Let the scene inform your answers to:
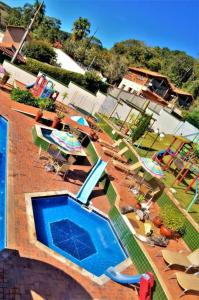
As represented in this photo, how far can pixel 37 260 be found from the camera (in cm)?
867

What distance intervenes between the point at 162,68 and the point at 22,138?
71472 millimetres

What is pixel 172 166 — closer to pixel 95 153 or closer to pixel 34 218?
pixel 95 153

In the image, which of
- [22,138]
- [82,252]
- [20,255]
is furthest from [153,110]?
[20,255]

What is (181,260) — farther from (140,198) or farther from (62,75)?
(62,75)

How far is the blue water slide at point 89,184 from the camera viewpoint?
538 inches

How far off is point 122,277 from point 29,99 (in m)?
18.0

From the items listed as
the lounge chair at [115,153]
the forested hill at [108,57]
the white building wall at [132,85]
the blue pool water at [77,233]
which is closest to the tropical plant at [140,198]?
the blue pool water at [77,233]

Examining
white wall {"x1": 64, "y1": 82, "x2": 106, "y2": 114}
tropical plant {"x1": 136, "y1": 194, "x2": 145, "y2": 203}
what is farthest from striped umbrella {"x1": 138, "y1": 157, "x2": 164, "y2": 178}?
white wall {"x1": 64, "y1": 82, "x2": 106, "y2": 114}

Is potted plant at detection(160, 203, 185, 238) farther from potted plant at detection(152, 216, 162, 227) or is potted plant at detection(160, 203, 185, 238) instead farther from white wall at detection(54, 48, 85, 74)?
white wall at detection(54, 48, 85, 74)

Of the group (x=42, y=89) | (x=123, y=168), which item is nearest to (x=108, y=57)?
(x=42, y=89)

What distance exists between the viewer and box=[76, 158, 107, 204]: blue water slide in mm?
13655

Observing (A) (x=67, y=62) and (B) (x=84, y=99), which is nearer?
(B) (x=84, y=99)

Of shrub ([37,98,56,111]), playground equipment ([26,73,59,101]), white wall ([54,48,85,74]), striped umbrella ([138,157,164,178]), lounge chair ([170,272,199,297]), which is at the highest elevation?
white wall ([54,48,85,74])

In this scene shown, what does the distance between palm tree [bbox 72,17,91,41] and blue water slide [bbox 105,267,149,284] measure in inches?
2756
